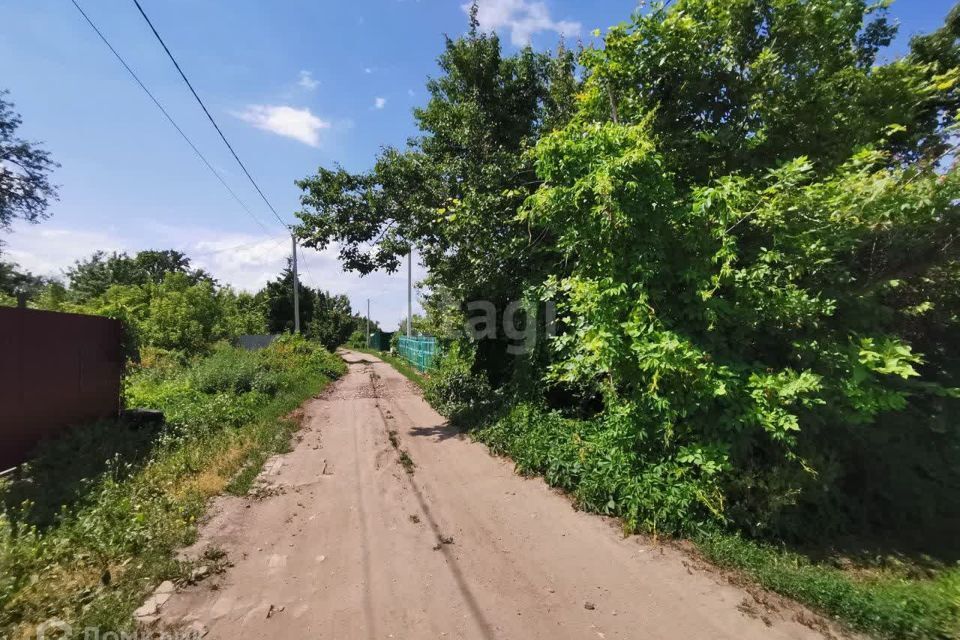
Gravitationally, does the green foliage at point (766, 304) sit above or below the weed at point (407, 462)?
above

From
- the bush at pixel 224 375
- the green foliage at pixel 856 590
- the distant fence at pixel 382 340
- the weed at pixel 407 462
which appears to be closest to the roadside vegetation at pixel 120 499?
the bush at pixel 224 375

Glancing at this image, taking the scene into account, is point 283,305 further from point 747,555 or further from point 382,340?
point 747,555

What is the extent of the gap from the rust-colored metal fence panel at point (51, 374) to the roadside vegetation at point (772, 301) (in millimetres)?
6768

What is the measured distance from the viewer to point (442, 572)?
4125 mm

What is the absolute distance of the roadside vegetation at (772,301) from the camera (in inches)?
178

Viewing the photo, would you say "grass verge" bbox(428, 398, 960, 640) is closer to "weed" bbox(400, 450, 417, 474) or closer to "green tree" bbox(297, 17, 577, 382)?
"weed" bbox(400, 450, 417, 474)

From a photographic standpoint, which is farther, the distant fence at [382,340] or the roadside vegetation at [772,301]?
the distant fence at [382,340]

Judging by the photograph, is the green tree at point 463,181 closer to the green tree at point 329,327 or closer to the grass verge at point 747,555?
the grass verge at point 747,555

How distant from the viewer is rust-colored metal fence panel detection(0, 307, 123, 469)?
5855 mm

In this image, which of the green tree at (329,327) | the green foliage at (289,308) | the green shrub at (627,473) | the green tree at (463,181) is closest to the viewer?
the green shrub at (627,473)

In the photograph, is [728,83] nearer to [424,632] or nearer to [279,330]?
[424,632]

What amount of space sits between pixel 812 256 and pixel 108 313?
1183 centimetres

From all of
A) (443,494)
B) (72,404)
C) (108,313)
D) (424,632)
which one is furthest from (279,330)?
(424,632)

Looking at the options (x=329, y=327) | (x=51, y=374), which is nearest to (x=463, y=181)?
(x=51, y=374)
